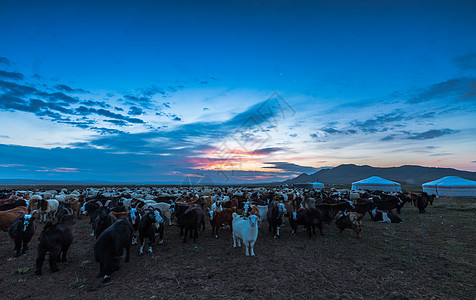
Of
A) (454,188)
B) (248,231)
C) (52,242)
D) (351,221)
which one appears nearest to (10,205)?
(52,242)

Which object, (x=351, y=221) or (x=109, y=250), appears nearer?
(x=109, y=250)

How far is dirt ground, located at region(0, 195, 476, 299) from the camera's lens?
21.3ft

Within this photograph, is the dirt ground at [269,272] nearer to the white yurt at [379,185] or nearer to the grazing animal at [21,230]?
the grazing animal at [21,230]

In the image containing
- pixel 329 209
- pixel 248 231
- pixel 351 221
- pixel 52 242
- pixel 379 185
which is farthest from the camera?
pixel 379 185

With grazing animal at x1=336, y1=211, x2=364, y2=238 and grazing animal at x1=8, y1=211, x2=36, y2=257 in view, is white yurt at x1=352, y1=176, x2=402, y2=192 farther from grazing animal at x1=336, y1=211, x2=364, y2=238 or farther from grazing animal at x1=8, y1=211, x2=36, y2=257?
grazing animal at x1=8, y1=211, x2=36, y2=257

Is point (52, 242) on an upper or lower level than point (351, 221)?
upper

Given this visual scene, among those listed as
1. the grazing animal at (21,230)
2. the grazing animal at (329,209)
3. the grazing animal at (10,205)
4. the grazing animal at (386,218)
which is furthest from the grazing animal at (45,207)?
the grazing animal at (386,218)

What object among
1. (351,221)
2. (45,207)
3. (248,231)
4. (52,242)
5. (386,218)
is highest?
(45,207)

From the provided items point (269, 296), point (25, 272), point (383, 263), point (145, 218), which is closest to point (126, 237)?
point (145, 218)

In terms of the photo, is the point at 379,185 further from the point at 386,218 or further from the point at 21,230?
the point at 21,230

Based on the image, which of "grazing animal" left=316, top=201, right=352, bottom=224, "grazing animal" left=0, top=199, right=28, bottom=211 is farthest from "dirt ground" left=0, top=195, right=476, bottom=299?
"grazing animal" left=0, top=199, right=28, bottom=211

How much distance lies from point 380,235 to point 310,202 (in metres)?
7.02

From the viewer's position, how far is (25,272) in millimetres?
7828

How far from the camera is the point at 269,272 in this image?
25.7 feet
